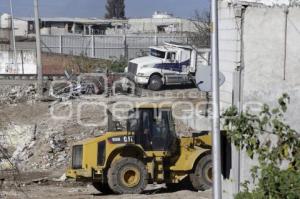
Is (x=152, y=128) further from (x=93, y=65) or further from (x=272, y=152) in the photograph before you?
(x=93, y=65)

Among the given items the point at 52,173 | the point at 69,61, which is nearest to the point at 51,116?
the point at 52,173

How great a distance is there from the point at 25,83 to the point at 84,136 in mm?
16629

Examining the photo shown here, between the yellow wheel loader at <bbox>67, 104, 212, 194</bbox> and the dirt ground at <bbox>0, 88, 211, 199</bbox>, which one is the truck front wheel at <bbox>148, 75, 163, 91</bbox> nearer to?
the dirt ground at <bbox>0, 88, 211, 199</bbox>

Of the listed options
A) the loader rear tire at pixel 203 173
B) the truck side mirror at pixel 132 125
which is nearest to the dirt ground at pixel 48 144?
the loader rear tire at pixel 203 173

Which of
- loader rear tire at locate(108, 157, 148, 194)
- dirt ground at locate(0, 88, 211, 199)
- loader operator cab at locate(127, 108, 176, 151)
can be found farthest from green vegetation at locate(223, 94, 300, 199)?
loader rear tire at locate(108, 157, 148, 194)

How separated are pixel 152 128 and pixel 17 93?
2383 cm

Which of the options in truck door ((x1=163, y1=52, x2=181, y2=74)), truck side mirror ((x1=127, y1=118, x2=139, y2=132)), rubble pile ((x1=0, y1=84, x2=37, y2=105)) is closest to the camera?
truck side mirror ((x1=127, y1=118, x2=139, y2=132))

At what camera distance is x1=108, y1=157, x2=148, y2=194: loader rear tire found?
19359 mm

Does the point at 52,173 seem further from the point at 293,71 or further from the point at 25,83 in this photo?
the point at 25,83

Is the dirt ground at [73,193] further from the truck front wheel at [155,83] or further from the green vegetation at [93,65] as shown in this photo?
the green vegetation at [93,65]

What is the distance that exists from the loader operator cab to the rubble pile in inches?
830

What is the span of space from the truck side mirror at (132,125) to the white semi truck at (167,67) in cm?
2586

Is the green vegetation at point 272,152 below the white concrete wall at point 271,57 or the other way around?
below

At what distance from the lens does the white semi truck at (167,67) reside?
45.7m
